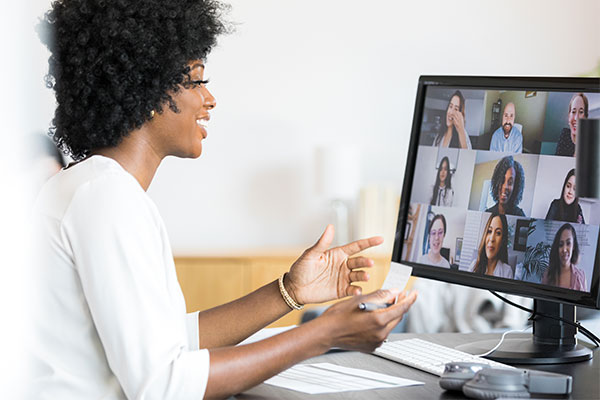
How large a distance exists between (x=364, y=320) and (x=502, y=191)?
0.47m

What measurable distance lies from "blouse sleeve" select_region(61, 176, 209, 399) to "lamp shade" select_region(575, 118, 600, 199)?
0.63 m

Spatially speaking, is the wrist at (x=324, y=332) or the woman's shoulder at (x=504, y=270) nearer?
the wrist at (x=324, y=332)

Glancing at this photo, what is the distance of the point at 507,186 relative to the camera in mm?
1484

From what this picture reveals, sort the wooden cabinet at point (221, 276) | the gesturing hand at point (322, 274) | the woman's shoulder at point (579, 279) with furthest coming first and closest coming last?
the wooden cabinet at point (221, 276)
the gesturing hand at point (322, 274)
the woman's shoulder at point (579, 279)

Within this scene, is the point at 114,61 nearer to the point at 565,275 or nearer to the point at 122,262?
the point at 122,262

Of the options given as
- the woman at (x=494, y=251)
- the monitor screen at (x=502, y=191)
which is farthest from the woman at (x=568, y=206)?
the woman at (x=494, y=251)

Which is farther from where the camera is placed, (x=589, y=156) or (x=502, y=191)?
(x=502, y=191)

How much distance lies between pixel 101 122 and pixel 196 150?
0.19m

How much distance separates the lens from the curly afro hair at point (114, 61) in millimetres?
1381

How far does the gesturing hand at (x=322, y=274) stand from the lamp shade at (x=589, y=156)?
20.4 inches

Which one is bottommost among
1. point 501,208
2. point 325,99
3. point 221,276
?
point 221,276

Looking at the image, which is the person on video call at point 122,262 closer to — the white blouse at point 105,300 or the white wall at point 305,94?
the white blouse at point 105,300

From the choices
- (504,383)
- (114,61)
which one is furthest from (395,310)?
(114,61)

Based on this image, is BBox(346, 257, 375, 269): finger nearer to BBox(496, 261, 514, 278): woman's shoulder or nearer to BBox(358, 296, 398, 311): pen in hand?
BBox(496, 261, 514, 278): woman's shoulder
